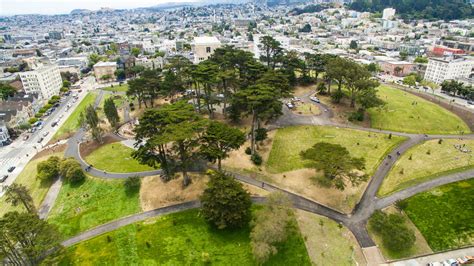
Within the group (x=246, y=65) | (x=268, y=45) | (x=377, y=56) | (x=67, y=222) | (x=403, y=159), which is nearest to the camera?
(x=67, y=222)

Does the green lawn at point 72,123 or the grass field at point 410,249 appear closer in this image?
the grass field at point 410,249

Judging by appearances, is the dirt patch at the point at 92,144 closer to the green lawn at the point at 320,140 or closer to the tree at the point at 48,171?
the tree at the point at 48,171

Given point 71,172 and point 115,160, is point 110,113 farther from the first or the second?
point 71,172

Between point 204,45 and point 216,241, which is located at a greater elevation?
point 204,45

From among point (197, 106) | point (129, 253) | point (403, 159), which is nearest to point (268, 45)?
point (197, 106)

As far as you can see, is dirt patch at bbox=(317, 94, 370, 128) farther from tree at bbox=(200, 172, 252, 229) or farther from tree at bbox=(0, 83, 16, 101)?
tree at bbox=(0, 83, 16, 101)

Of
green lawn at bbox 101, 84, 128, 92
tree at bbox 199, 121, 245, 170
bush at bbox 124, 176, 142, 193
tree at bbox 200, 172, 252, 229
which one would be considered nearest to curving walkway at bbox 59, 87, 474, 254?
bush at bbox 124, 176, 142, 193

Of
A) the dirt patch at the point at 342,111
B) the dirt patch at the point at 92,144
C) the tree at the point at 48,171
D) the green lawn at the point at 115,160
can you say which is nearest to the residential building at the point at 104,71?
the dirt patch at the point at 92,144

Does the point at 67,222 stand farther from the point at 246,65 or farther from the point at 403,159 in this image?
the point at 403,159
